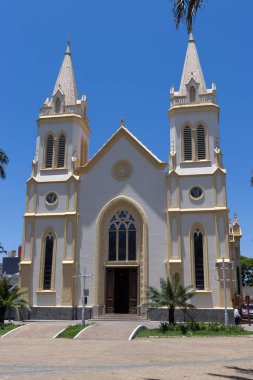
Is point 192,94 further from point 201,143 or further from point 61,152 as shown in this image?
point 61,152

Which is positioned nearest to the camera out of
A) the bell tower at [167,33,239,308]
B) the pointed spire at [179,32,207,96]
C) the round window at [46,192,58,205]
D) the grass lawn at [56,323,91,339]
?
the grass lawn at [56,323,91,339]

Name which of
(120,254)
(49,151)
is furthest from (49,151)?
(120,254)

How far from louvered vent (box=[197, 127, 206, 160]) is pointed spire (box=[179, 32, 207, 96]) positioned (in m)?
3.59

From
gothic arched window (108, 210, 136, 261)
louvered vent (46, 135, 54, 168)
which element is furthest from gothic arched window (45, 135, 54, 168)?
gothic arched window (108, 210, 136, 261)

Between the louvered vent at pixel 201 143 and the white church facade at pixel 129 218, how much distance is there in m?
0.08

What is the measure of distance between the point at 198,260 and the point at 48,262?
465 inches

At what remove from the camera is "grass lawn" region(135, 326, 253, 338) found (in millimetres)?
22922

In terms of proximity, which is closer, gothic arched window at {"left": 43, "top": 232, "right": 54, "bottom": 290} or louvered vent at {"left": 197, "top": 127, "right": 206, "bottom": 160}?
gothic arched window at {"left": 43, "top": 232, "right": 54, "bottom": 290}

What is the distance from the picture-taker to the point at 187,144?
35.1 m

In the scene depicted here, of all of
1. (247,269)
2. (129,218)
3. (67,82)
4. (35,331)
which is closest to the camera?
(35,331)

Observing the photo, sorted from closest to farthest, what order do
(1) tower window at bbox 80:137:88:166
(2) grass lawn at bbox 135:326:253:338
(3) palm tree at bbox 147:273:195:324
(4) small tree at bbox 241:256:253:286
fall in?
(2) grass lawn at bbox 135:326:253:338
(3) palm tree at bbox 147:273:195:324
(1) tower window at bbox 80:137:88:166
(4) small tree at bbox 241:256:253:286

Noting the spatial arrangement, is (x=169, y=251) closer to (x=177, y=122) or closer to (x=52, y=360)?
(x=177, y=122)

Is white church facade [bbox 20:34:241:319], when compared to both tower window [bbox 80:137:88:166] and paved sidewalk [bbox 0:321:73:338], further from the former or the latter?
paved sidewalk [bbox 0:321:73:338]

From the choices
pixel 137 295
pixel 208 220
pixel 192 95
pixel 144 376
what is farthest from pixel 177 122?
pixel 144 376
